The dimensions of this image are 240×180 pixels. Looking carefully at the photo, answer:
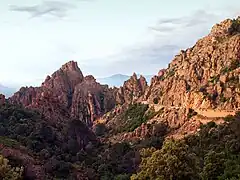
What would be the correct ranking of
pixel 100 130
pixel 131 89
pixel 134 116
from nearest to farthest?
pixel 134 116, pixel 100 130, pixel 131 89

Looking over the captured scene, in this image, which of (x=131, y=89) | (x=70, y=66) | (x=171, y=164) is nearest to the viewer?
(x=171, y=164)

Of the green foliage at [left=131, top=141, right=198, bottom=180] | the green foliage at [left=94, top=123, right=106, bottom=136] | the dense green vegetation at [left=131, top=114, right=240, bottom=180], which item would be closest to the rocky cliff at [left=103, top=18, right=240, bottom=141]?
the green foliage at [left=94, top=123, right=106, bottom=136]

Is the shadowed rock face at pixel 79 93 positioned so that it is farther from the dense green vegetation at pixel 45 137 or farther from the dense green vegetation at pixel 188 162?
the dense green vegetation at pixel 188 162

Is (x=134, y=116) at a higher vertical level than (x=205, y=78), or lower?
lower

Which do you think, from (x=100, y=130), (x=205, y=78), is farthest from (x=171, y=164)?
(x=100, y=130)

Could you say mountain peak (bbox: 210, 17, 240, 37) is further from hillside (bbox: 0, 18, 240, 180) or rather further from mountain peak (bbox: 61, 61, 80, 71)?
mountain peak (bbox: 61, 61, 80, 71)

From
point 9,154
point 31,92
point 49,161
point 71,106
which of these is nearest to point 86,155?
point 49,161

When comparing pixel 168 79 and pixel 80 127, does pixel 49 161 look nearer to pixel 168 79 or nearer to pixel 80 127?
pixel 80 127

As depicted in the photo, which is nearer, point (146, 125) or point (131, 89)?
point (146, 125)

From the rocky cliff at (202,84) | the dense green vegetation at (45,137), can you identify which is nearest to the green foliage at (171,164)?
the dense green vegetation at (45,137)

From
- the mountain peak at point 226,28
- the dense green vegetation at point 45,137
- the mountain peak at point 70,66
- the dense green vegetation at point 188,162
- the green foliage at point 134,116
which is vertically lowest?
the dense green vegetation at point 188,162

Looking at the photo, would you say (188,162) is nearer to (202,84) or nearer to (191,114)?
(191,114)

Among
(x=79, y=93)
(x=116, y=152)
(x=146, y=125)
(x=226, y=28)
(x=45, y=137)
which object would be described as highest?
(x=226, y=28)

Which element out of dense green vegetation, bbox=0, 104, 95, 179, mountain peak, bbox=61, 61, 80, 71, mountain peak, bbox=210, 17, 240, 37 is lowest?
dense green vegetation, bbox=0, 104, 95, 179
